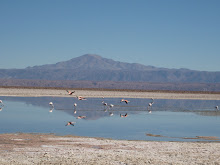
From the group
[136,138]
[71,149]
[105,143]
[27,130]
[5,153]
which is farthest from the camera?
[27,130]

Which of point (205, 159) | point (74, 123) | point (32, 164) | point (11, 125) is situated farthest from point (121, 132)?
point (32, 164)

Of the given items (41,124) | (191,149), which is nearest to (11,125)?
(41,124)

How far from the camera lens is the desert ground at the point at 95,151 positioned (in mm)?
15039

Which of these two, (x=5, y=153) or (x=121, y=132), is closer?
(x=5, y=153)

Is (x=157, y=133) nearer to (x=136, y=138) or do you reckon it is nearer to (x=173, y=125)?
(x=136, y=138)

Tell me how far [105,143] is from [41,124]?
852 cm

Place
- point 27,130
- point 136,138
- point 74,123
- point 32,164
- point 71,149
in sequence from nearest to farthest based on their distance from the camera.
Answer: point 32,164 → point 71,149 → point 136,138 → point 27,130 → point 74,123

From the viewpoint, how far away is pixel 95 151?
16.9 m

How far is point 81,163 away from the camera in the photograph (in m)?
14.6

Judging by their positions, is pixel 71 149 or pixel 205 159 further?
pixel 71 149

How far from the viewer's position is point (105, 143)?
1912 cm

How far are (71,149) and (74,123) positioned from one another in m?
11.0

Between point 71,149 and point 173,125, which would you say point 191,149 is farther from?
point 173,125

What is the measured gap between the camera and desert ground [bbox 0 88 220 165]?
592 inches
